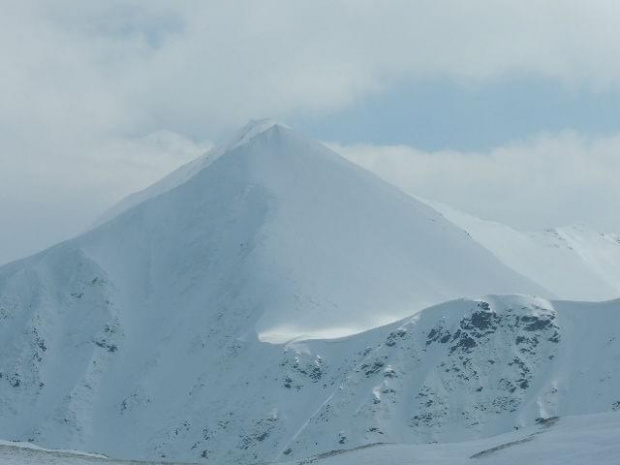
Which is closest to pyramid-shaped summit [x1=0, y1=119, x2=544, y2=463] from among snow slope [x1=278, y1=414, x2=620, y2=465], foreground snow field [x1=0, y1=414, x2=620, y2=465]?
foreground snow field [x1=0, y1=414, x2=620, y2=465]

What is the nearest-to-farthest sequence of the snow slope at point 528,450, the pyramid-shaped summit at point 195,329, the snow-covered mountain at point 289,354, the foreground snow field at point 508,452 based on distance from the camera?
the snow slope at point 528,450, the foreground snow field at point 508,452, the snow-covered mountain at point 289,354, the pyramid-shaped summit at point 195,329

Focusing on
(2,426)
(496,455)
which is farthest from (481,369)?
(496,455)

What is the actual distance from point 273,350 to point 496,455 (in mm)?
106998

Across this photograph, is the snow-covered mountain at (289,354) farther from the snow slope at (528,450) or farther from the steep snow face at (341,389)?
the snow slope at (528,450)

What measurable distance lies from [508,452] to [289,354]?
103 m

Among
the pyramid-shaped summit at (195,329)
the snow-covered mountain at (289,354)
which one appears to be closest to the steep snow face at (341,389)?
the snow-covered mountain at (289,354)

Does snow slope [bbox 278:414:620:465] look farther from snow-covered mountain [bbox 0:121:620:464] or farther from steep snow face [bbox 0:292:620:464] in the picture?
steep snow face [bbox 0:292:620:464]

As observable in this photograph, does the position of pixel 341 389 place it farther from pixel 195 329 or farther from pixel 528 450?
pixel 528 450

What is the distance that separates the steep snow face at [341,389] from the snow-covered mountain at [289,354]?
20 centimetres

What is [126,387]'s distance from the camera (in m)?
172

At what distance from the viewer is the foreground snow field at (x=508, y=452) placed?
49734 mm

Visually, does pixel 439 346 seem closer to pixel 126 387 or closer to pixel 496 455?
pixel 126 387

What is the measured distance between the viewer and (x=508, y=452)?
5303 cm

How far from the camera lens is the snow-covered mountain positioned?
139000 mm
